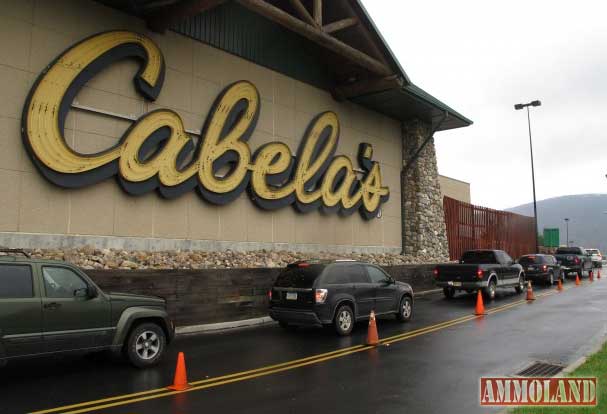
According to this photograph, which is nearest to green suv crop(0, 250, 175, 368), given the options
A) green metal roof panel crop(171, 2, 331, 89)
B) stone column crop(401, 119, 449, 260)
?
green metal roof panel crop(171, 2, 331, 89)

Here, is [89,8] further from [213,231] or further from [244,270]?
[244,270]

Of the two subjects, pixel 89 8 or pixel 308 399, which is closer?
pixel 308 399

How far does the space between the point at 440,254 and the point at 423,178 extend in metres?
4.15

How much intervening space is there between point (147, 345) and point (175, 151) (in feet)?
24.5

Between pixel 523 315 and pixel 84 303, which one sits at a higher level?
pixel 84 303

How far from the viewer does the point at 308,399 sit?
22.3 feet

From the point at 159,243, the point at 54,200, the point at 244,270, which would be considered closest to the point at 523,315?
the point at 244,270

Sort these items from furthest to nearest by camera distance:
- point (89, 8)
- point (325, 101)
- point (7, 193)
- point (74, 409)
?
point (325, 101) < point (89, 8) < point (7, 193) < point (74, 409)

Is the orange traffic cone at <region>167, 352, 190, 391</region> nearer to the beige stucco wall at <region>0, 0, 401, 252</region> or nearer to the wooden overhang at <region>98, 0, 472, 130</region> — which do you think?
the beige stucco wall at <region>0, 0, 401, 252</region>

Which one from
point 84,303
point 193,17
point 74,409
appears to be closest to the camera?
point 74,409

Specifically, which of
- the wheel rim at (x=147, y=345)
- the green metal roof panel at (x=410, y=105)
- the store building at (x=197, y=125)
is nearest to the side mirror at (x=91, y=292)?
the wheel rim at (x=147, y=345)

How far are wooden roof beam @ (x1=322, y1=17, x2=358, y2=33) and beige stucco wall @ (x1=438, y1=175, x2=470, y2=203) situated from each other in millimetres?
29852

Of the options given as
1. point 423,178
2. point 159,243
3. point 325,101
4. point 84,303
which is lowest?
point 84,303

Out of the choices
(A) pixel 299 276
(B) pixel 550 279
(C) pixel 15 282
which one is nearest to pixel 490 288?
(B) pixel 550 279
